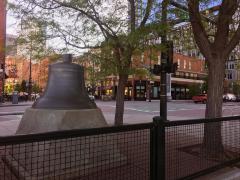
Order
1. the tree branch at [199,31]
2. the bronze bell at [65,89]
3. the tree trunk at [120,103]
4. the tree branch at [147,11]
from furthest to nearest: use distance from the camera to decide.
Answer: the tree trunk at [120,103]
the tree branch at [147,11]
the tree branch at [199,31]
the bronze bell at [65,89]

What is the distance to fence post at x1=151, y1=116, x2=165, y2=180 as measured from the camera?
4773 mm

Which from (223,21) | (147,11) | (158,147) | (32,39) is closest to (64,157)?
(158,147)

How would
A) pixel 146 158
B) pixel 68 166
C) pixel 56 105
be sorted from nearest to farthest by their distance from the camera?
pixel 68 166, pixel 146 158, pixel 56 105

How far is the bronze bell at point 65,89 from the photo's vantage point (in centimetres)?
721

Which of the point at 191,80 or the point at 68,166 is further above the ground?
the point at 191,80

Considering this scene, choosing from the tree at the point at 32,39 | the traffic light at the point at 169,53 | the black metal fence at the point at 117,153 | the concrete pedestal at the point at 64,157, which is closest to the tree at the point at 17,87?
the tree at the point at 32,39

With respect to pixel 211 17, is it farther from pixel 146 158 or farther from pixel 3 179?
pixel 3 179

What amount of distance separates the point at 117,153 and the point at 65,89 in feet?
10.2

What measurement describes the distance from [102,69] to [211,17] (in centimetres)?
457

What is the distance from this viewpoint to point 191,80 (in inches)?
3184

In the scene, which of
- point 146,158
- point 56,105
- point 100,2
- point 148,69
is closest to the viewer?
point 146,158

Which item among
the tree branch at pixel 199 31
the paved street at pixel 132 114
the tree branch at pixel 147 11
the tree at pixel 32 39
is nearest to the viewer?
the tree branch at pixel 199 31

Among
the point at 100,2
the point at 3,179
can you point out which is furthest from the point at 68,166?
the point at 100,2

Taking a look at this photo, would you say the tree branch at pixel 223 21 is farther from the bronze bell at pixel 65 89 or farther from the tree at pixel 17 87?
the tree at pixel 17 87
